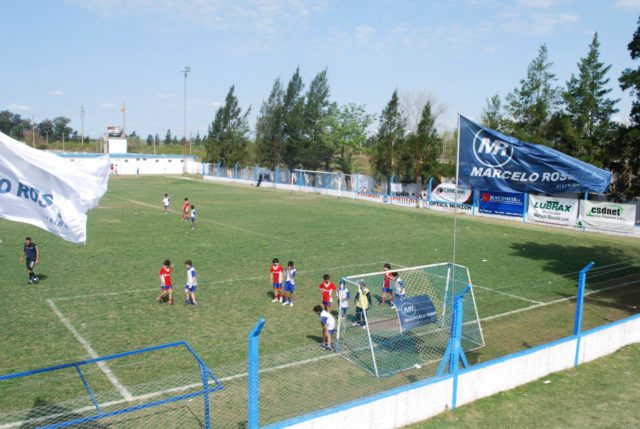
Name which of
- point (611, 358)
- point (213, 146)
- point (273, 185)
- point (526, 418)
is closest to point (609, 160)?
point (611, 358)

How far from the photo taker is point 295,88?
71.0 metres

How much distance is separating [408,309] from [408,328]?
15.3 inches

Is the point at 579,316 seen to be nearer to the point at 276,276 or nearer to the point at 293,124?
the point at 276,276

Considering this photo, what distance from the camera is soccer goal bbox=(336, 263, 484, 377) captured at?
10.2 m

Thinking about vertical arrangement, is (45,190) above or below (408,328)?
above

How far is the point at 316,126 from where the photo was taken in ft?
222

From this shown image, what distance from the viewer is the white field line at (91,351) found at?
885cm

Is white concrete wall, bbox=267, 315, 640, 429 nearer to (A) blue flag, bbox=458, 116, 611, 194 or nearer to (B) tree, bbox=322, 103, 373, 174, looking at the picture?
(A) blue flag, bbox=458, 116, 611, 194

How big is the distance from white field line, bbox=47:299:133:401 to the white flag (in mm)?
3547

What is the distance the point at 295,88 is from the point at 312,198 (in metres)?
27.0

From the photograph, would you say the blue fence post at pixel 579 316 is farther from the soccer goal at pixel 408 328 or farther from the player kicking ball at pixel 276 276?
the player kicking ball at pixel 276 276

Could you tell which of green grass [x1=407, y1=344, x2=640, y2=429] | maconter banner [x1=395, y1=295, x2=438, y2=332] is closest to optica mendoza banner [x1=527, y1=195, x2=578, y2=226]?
green grass [x1=407, y1=344, x2=640, y2=429]

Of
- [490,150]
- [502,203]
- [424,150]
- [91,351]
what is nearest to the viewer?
[490,150]

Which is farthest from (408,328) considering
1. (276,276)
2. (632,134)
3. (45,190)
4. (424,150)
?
(424,150)
